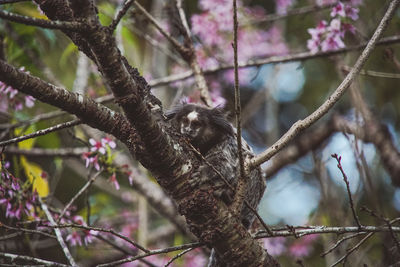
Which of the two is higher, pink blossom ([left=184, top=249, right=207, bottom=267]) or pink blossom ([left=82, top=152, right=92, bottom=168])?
pink blossom ([left=82, top=152, right=92, bottom=168])

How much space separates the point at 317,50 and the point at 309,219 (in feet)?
6.80

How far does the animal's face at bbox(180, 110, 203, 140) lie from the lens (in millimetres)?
4001

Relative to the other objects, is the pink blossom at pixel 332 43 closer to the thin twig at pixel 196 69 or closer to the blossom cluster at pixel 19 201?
the thin twig at pixel 196 69

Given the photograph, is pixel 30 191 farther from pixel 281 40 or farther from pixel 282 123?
pixel 282 123

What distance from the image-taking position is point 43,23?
1.60 meters

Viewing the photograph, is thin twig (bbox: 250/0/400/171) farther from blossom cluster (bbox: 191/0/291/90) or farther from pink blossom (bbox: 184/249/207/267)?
pink blossom (bbox: 184/249/207/267)

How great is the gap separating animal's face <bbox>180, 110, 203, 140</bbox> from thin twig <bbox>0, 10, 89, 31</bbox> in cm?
229

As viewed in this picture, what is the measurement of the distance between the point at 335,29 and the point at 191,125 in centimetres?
165

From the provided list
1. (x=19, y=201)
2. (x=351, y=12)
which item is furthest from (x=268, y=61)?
(x=19, y=201)

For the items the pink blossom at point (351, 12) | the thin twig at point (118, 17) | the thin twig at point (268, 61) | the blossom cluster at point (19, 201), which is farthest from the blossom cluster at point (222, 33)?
the thin twig at point (118, 17)

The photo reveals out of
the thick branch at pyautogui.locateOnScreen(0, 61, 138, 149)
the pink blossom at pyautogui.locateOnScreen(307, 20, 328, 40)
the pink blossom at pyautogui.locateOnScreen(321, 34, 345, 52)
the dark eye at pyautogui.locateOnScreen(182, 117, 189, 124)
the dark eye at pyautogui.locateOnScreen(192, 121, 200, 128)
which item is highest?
the pink blossom at pyautogui.locateOnScreen(307, 20, 328, 40)

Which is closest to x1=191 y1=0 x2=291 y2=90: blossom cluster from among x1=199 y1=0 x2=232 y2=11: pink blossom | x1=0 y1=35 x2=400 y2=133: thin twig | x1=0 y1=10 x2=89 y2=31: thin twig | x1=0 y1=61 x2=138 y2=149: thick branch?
x1=199 y1=0 x2=232 y2=11: pink blossom

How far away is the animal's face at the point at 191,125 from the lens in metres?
4.00

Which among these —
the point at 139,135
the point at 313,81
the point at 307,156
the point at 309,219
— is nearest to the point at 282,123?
the point at 313,81
